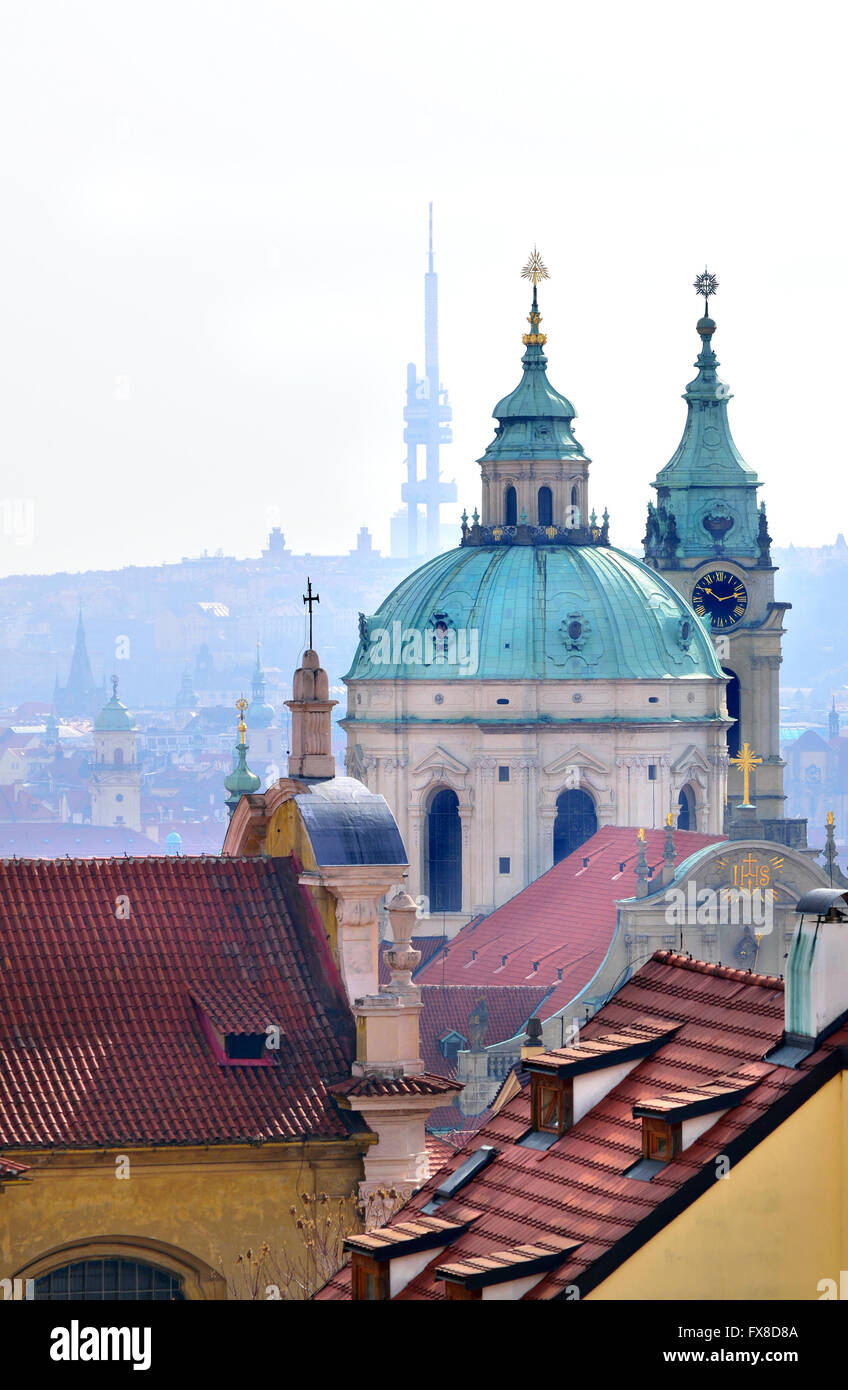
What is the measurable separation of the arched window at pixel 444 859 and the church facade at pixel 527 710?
0.05m

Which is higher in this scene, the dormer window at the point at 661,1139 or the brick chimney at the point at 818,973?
the brick chimney at the point at 818,973

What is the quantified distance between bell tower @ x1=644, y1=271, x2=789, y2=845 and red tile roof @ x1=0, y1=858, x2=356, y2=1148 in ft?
315

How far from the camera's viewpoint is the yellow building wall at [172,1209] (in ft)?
143

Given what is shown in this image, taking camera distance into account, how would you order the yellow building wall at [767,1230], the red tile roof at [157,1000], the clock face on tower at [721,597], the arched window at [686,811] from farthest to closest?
the clock face on tower at [721,597]
the arched window at [686,811]
the red tile roof at [157,1000]
the yellow building wall at [767,1230]

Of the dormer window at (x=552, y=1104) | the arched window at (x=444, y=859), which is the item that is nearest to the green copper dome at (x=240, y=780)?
the arched window at (x=444, y=859)

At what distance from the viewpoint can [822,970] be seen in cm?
3180

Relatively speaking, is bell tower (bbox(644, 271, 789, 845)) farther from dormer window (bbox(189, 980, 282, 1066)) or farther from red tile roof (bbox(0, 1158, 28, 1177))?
red tile roof (bbox(0, 1158, 28, 1177))

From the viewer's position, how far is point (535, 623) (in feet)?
456

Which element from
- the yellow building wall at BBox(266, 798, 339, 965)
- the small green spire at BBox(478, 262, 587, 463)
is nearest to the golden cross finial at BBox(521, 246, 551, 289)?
the small green spire at BBox(478, 262, 587, 463)

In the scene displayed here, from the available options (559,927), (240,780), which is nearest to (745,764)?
(559,927)

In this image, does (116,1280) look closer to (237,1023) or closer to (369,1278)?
(237,1023)

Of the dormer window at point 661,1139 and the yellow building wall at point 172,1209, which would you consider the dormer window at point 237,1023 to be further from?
the dormer window at point 661,1139

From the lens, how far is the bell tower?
472 feet
